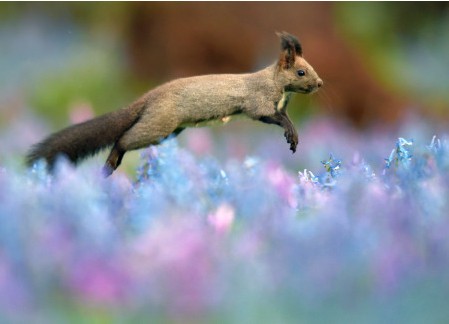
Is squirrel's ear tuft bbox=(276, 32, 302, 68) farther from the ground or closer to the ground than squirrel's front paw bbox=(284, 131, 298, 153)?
farther from the ground

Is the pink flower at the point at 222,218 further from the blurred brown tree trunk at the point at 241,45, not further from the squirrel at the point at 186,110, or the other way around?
the blurred brown tree trunk at the point at 241,45

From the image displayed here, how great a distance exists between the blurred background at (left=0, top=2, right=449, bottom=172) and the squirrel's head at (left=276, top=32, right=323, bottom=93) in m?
2.21

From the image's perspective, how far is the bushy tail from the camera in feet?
3.94

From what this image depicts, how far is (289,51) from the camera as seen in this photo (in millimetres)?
1303

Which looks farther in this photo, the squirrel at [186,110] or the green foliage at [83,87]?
the green foliage at [83,87]

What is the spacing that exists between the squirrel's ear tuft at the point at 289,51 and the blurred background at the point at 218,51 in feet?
7.30

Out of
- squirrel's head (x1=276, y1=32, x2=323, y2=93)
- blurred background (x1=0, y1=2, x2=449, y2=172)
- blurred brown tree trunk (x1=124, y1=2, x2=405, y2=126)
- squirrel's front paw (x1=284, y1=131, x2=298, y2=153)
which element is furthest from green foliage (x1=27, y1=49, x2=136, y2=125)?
squirrel's front paw (x1=284, y1=131, x2=298, y2=153)

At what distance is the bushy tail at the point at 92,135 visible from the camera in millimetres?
1200

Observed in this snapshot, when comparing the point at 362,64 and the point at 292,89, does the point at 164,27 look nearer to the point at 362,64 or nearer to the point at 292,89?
the point at 362,64

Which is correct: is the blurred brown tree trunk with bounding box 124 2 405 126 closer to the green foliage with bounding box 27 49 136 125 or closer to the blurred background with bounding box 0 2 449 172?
the blurred background with bounding box 0 2 449 172

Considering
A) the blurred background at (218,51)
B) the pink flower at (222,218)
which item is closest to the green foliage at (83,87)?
the blurred background at (218,51)

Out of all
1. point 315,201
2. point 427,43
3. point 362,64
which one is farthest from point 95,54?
point 315,201

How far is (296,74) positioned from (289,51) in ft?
0.14

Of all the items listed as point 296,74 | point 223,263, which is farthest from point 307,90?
point 223,263
